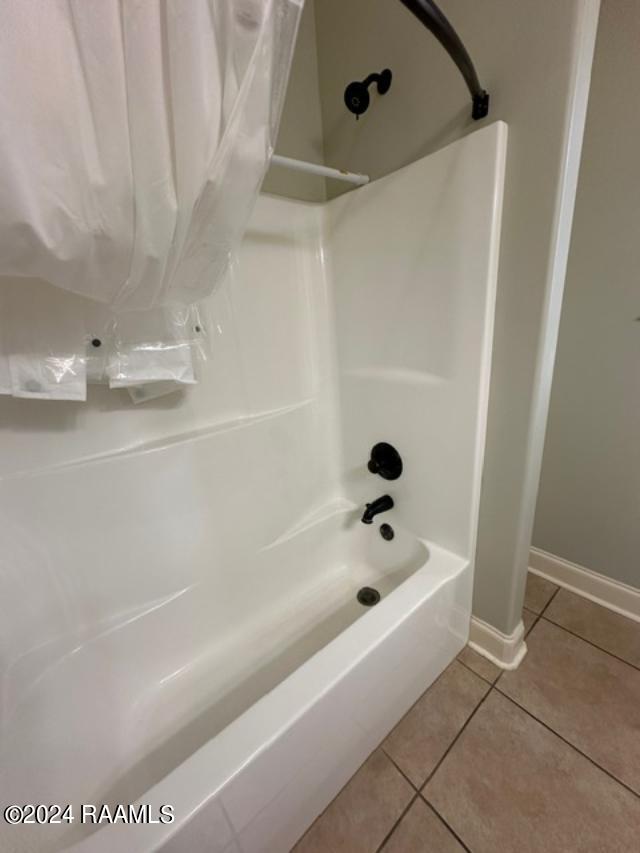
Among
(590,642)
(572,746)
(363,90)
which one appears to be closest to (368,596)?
(572,746)

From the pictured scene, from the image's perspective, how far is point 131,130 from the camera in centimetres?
49

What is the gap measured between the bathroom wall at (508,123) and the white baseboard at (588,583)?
50 cm

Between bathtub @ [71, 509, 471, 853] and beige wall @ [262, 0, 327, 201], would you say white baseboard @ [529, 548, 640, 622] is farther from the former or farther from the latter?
beige wall @ [262, 0, 327, 201]

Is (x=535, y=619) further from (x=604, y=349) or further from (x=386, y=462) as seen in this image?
(x=604, y=349)

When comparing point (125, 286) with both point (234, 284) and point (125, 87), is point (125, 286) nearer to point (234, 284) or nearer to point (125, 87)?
point (125, 87)

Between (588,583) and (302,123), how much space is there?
204 centimetres

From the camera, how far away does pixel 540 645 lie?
115 centimetres

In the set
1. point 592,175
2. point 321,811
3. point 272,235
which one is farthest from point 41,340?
point 592,175

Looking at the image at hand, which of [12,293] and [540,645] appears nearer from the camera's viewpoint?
[12,293]

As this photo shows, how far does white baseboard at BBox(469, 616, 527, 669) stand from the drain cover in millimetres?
337

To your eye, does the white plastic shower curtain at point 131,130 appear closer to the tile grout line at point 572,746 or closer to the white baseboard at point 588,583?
the tile grout line at point 572,746

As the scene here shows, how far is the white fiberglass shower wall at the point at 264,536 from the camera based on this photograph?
0.68 m

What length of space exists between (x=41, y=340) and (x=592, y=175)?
1593 mm

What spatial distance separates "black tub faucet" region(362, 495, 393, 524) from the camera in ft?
3.75
